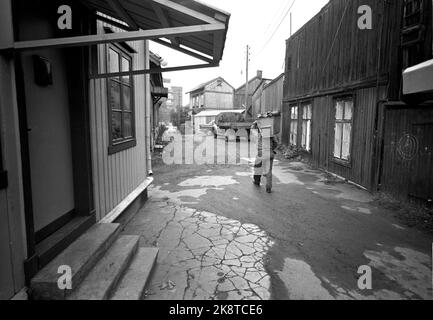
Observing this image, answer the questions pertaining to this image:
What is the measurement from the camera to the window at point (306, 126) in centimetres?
1183

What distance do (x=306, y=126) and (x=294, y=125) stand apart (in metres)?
1.78

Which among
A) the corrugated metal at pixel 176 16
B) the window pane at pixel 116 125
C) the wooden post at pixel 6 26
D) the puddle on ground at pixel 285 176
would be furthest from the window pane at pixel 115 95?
the puddle on ground at pixel 285 176

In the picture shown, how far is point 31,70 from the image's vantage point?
2.88m

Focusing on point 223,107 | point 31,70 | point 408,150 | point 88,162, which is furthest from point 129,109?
point 223,107

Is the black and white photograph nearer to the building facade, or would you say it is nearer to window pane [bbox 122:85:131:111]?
window pane [bbox 122:85:131:111]

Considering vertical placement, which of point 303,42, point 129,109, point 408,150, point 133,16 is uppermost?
point 303,42

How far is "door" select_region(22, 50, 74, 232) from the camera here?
115 inches

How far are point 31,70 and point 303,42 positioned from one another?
11852mm

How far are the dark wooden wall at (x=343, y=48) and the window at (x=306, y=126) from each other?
0.69 m

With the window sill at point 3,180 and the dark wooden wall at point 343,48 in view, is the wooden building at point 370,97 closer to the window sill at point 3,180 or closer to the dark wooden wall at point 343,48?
the dark wooden wall at point 343,48

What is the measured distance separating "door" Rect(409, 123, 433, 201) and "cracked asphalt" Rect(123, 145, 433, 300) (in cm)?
75

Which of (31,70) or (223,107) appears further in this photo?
(223,107)

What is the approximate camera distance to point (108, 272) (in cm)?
290

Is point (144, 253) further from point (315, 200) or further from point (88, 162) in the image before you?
point (315, 200)
